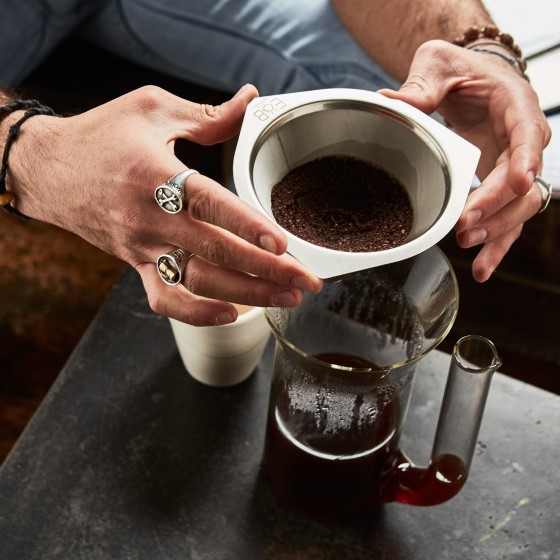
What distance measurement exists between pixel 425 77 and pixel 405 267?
253 millimetres

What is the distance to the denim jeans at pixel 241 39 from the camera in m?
1.36

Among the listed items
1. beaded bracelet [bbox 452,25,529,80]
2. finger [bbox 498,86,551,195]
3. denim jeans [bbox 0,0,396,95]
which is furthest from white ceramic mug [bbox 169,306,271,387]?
denim jeans [bbox 0,0,396,95]

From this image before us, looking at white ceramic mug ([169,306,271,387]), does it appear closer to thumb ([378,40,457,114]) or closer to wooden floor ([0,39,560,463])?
thumb ([378,40,457,114])

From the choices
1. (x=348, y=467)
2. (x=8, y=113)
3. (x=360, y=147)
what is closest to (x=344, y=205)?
(x=360, y=147)

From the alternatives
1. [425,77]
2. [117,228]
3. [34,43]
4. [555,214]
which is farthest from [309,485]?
[34,43]

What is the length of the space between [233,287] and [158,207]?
10cm

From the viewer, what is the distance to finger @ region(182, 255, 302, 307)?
0.70m

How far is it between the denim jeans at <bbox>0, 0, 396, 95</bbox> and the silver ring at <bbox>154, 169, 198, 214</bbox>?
0.72 meters

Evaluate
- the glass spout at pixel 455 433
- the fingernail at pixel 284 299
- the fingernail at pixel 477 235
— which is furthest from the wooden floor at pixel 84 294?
the fingernail at pixel 284 299

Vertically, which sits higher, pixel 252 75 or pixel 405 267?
pixel 405 267

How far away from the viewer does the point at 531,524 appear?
2.92ft

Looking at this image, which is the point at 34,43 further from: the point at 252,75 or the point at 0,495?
the point at 0,495

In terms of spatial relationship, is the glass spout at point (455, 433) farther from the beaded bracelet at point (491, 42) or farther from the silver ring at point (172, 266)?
the beaded bracelet at point (491, 42)

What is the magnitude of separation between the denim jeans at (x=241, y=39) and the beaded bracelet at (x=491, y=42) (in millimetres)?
266
